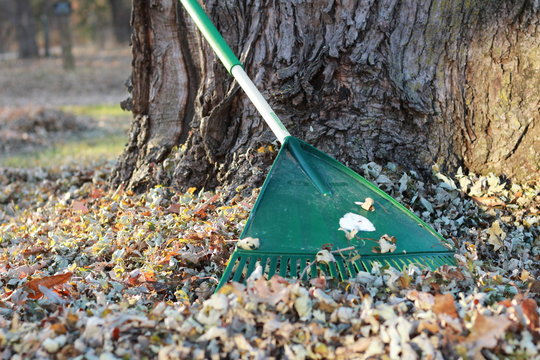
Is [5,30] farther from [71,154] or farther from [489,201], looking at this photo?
[489,201]

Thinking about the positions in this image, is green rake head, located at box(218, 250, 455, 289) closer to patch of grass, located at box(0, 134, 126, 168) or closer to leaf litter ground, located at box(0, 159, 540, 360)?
leaf litter ground, located at box(0, 159, 540, 360)

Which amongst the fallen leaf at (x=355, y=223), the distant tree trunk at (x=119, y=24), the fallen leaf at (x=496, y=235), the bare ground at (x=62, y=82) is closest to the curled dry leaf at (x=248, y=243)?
the fallen leaf at (x=355, y=223)

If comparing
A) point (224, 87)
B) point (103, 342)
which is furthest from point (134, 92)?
point (103, 342)

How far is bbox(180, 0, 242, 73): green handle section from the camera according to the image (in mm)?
2652

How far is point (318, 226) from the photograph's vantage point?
7.29 ft

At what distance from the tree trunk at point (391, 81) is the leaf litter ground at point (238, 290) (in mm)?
165

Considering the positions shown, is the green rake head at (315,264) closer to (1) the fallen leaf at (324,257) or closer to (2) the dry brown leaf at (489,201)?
(1) the fallen leaf at (324,257)

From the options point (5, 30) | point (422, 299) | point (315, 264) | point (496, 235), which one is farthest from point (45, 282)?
point (5, 30)

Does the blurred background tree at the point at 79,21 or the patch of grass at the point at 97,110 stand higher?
the blurred background tree at the point at 79,21

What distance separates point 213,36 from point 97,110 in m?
8.12

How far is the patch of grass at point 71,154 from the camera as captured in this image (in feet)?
17.1

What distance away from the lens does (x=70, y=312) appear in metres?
1.83

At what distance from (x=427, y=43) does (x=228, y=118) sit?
107 centimetres

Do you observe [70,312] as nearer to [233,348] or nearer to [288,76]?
[233,348]
